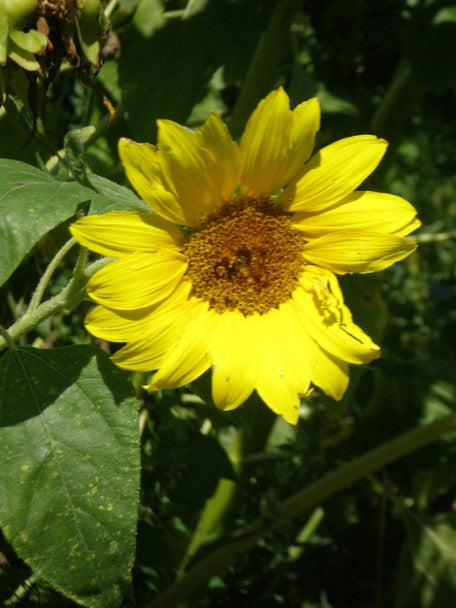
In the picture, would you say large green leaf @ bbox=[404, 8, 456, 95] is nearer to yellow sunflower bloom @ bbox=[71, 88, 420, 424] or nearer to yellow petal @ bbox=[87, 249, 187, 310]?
yellow sunflower bloom @ bbox=[71, 88, 420, 424]

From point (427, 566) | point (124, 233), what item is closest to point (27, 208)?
point (124, 233)

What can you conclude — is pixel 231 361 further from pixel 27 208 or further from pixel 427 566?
pixel 427 566

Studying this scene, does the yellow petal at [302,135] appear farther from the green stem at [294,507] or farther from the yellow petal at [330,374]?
the green stem at [294,507]

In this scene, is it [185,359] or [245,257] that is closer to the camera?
[185,359]

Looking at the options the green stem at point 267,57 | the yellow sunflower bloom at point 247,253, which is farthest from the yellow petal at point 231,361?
the green stem at point 267,57

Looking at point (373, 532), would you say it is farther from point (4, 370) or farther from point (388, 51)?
point (4, 370)

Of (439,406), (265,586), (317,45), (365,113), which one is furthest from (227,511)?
(317,45)

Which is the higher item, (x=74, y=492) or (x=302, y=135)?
(x=302, y=135)
